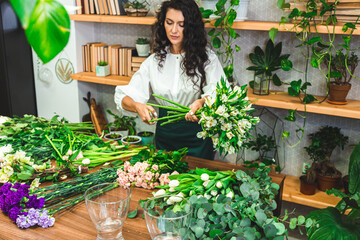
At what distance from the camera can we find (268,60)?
8.96ft

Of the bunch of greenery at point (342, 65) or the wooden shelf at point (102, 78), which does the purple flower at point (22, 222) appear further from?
the bunch of greenery at point (342, 65)

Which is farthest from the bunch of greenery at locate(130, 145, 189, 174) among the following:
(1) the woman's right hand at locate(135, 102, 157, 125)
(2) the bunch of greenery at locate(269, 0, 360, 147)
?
(2) the bunch of greenery at locate(269, 0, 360, 147)

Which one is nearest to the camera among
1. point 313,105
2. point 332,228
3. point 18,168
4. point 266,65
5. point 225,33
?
point 18,168

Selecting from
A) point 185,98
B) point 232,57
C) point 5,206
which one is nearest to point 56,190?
point 5,206

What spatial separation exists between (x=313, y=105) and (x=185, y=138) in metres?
0.97

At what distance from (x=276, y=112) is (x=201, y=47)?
0.95m

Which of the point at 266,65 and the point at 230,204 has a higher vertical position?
the point at 266,65

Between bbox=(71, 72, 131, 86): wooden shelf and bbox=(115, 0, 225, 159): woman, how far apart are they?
544 millimetres

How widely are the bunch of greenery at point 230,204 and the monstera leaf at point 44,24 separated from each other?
889 mm

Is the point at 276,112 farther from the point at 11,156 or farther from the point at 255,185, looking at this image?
the point at 11,156

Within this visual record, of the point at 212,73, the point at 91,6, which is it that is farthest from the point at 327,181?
the point at 91,6

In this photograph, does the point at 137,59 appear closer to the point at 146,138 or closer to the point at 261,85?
the point at 146,138

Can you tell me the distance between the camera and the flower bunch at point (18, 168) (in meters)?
1.44

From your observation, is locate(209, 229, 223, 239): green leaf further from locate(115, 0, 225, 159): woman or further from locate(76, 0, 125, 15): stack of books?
locate(76, 0, 125, 15): stack of books
